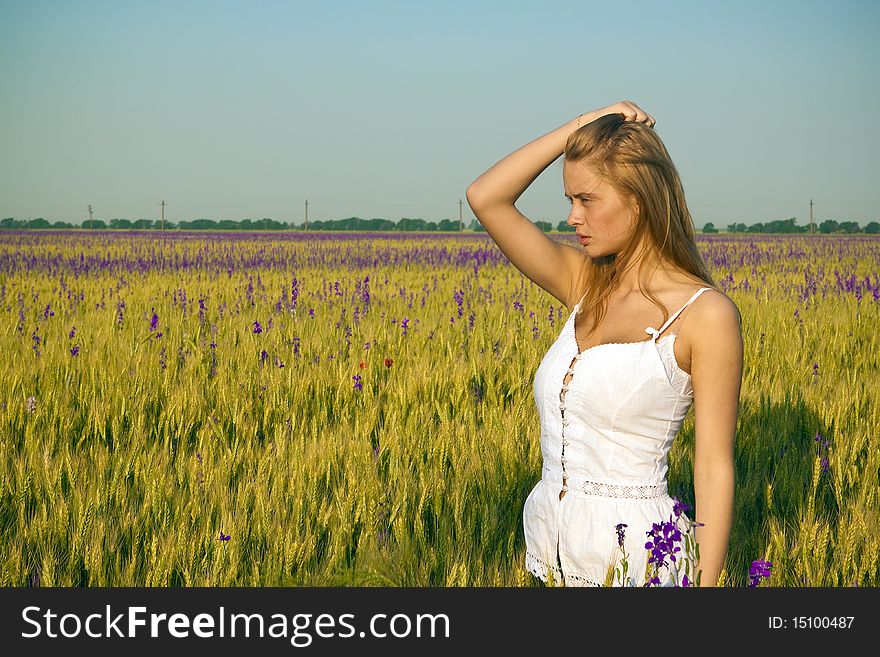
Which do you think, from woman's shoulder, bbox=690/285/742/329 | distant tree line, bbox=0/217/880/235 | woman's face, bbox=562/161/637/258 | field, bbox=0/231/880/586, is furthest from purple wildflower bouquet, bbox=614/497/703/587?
distant tree line, bbox=0/217/880/235

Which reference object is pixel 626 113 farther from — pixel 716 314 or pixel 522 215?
pixel 716 314

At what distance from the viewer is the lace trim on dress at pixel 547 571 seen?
187 centimetres

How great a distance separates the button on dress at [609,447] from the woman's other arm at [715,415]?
0.23ft

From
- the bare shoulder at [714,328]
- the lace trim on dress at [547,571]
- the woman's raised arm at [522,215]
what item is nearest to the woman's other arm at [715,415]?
the bare shoulder at [714,328]

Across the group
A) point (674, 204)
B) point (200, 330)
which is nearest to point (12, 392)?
point (200, 330)

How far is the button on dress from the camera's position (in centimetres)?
177

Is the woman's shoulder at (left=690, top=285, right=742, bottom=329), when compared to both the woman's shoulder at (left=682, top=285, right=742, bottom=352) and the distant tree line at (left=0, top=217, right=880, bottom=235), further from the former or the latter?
the distant tree line at (left=0, top=217, right=880, bottom=235)

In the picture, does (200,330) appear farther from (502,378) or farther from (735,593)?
(735,593)

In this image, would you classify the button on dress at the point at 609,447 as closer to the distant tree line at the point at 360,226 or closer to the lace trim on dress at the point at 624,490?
the lace trim on dress at the point at 624,490

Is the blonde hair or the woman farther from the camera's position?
the blonde hair

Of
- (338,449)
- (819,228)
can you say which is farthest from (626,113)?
(819,228)

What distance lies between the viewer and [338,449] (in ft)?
10.1

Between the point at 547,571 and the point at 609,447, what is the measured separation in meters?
0.37

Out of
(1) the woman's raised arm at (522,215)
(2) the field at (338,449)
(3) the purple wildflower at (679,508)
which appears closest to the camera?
(3) the purple wildflower at (679,508)
